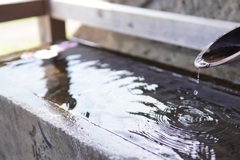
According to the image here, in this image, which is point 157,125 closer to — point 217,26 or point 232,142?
point 232,142

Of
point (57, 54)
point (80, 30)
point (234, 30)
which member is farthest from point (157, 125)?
point (80, 30)

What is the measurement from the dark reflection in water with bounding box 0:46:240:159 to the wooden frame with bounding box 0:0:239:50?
1.08 ft

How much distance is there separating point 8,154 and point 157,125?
1059 mm

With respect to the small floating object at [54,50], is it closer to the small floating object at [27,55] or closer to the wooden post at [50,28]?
the small floating object at [27,55]

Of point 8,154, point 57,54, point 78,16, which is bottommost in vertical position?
point 8,154

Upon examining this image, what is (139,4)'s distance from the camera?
153 inches

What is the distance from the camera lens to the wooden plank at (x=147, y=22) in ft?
9.25

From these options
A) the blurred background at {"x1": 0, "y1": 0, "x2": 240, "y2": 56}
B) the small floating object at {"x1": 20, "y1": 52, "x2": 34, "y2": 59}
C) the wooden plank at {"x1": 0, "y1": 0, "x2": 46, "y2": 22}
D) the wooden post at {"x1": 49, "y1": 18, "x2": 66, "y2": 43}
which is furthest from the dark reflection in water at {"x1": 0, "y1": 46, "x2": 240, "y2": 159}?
the wooden post at {"x1": 49, "y1": 18, "x2": 66, "y2": 43}

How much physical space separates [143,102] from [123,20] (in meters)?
1.32

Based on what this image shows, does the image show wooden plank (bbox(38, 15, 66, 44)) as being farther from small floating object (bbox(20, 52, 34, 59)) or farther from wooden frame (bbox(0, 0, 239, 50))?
small floating object (bbox(20, 52, 34, 59))

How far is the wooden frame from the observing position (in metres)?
2.86

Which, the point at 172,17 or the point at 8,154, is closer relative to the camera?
the point at 8,154

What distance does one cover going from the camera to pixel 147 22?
3.24 metres

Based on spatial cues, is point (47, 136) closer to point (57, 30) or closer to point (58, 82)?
point (58, 82)
